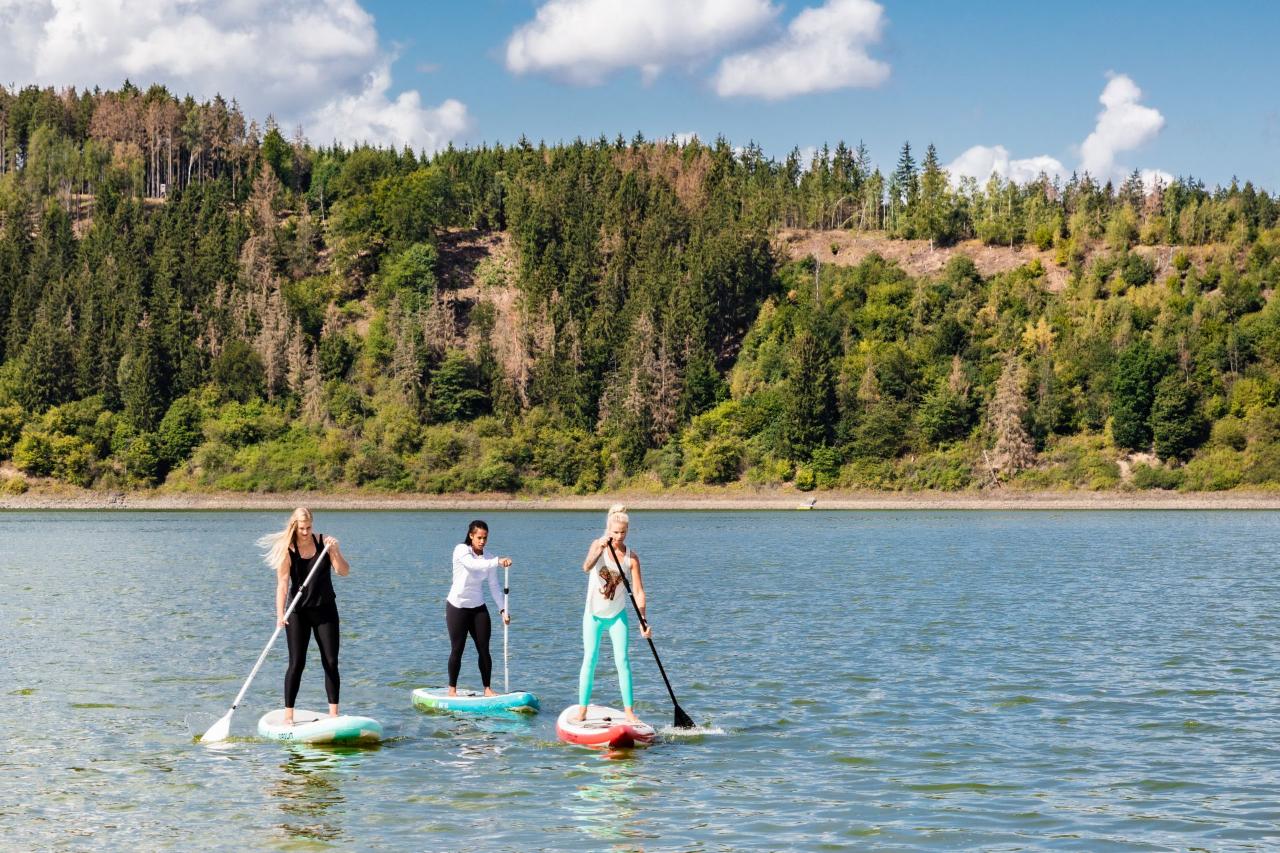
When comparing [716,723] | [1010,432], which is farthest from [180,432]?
[716,723]

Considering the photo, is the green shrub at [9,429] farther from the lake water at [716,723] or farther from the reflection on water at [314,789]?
the reflection on water at [314,789]

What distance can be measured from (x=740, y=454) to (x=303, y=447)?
148 ft

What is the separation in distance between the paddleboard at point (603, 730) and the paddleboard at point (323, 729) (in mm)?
2690

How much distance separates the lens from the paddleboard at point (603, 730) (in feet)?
62.2

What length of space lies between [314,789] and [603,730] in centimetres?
400

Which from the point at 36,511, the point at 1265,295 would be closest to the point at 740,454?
the point at 1265,295

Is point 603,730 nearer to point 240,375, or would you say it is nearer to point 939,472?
point 939,472

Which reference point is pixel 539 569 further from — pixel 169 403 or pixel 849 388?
pixel 169 403

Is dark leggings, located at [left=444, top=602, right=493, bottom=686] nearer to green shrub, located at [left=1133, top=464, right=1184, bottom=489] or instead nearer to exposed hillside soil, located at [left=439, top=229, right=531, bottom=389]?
green shrub, located at [left=1133, top=464, right=1184, bottom=489]

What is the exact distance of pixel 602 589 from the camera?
1841cm

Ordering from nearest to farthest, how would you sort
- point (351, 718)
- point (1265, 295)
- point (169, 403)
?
1. point (351, 718)
2. point (1265, 295)
3. point (169, 403)

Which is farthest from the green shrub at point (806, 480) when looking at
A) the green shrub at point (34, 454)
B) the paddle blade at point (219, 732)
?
the paddle blade at point (219, 732)

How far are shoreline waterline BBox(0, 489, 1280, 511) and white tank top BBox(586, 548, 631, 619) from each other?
109m

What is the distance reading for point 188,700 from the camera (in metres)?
23.6
